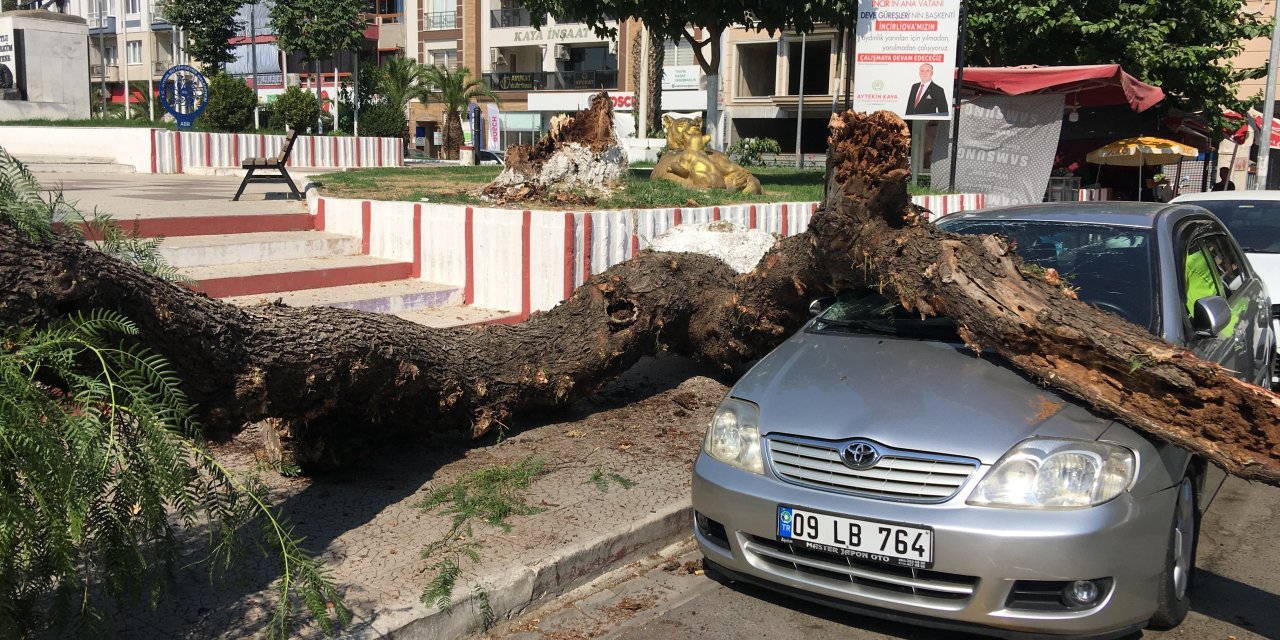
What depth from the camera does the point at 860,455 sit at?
12.4 ft

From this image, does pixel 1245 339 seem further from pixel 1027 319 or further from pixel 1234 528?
pixel 1027 319

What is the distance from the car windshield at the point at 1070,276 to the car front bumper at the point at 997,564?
127 centimetres

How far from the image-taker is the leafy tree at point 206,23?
41.6 metres

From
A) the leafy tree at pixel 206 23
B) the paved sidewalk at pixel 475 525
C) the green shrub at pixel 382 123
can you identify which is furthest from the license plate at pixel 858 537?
the leafy tree at pixel 206 23

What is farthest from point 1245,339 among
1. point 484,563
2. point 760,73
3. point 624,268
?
point 760,73

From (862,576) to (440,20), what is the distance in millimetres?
59089

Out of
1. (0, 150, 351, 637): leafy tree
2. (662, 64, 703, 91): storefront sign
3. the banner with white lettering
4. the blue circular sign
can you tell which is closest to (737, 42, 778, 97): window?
(662, 64, 703, 91): storefront sign

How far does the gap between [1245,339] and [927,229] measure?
2.14 m

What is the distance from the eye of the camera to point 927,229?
483cm

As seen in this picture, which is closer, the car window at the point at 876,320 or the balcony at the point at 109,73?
the car window at the point at 876,320

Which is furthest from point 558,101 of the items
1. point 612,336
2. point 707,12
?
point 612,336

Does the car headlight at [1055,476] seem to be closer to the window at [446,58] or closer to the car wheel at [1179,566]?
the car wheel at [1179,566]

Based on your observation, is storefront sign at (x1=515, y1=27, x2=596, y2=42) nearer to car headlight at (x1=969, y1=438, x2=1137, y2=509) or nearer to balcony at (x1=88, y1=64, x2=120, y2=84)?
balcony at (x1=88, y1=64, x2=120, y2=84)

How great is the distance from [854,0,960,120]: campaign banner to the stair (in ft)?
29.1
